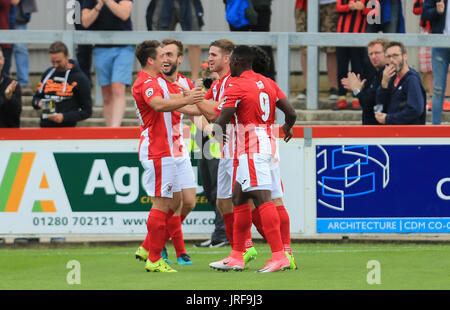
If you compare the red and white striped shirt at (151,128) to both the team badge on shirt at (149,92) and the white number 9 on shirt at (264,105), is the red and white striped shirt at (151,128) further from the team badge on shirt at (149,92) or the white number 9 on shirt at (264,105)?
Answer: the white number 9 on shirt at (264,105)

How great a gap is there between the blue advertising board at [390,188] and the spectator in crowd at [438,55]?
1368 mm

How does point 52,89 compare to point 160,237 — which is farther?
point 52,89

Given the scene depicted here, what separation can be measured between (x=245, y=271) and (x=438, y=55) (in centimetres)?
514

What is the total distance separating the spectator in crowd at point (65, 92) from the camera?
1255cm

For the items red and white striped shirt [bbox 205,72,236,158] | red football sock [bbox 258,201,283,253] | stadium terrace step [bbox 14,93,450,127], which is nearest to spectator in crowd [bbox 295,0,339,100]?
stadium terrace step [bbox 14,93,450,127]

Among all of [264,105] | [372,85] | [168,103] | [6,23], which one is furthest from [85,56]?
[264,105]

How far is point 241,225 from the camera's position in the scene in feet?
30.9

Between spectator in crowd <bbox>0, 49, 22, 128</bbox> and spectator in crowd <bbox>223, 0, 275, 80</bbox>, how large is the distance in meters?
3.02

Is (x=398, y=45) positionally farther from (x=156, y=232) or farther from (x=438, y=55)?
(x=156, y=232)

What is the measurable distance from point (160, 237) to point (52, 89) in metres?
3.71

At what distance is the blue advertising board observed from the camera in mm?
11922

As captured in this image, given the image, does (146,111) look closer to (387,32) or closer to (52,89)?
(52,89)

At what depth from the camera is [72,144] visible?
12.2 m

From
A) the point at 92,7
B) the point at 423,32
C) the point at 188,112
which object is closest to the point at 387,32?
the point at 423,32
